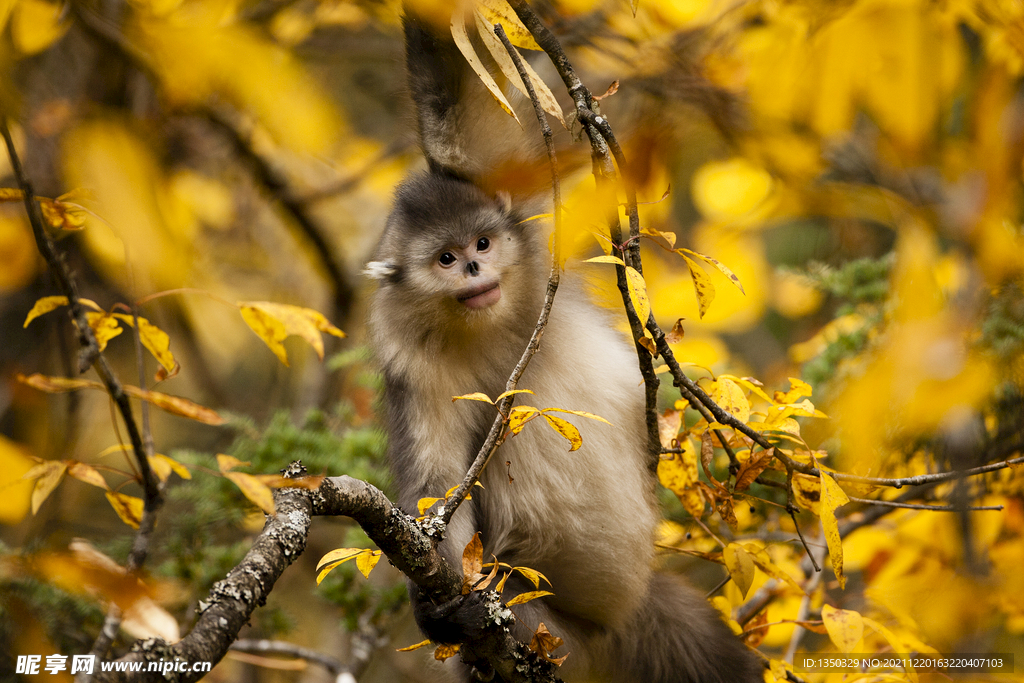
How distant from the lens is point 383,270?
3.13m

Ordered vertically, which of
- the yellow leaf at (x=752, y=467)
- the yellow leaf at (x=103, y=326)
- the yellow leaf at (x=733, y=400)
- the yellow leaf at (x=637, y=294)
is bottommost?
the yellow leaf at (x=752, y=467)

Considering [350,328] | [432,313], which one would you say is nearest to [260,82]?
[432,313]

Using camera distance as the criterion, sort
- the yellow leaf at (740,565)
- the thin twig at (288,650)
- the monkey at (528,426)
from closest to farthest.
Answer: the yellow leaf at (740,565) → the monkey at (528,426) → the thin twig at (288,650)

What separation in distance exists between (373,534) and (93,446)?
14.5ft

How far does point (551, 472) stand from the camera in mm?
2832

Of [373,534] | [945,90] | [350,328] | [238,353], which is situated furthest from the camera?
[238,353]

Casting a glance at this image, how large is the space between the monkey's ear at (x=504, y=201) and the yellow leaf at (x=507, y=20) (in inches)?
49.4

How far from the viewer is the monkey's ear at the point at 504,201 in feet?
10.1

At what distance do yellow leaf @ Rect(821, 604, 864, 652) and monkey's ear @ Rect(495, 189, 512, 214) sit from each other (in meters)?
1.92

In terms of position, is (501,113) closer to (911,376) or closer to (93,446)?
(911,376)

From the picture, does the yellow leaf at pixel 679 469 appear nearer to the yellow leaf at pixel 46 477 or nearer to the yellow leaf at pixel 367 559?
the yellow leaf at pixel 367 559

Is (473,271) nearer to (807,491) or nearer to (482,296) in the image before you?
(482,296)

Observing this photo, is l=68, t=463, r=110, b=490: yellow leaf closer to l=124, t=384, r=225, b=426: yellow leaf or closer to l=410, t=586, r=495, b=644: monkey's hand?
l=124, t=384, r=225, b=426: yellow leaf

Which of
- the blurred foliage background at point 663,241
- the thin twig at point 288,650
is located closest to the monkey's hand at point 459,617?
the blurred foliage background at point 663,241
